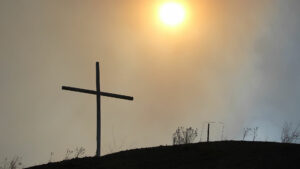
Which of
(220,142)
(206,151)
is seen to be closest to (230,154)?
(206,151)

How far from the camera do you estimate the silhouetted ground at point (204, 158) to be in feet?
66.6

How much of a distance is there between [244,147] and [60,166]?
7.72 meters

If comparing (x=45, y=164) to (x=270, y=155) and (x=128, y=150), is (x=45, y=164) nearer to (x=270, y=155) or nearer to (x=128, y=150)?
(x=128, y=150)

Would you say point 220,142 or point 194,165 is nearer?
point 194,165

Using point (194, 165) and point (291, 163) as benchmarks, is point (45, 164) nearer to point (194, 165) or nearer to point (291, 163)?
point (194, 165)

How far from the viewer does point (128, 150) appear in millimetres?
24656

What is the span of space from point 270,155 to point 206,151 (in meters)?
2.85

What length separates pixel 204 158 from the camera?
21.9 metres

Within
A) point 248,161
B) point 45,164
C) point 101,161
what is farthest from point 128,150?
point 248,161

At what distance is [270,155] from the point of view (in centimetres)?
2144

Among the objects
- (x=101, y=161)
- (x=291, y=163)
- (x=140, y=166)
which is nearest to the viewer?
(x=291, y=163)

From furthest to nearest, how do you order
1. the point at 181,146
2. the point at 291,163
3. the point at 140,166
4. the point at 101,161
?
the point at 181,146
the point at 101,161
the point at 140,166
the point at 291,163

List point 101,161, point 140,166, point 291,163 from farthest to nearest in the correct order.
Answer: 1. point 101,161
2. point 140,166
3. point 291,163

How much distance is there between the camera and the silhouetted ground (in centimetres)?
2030
